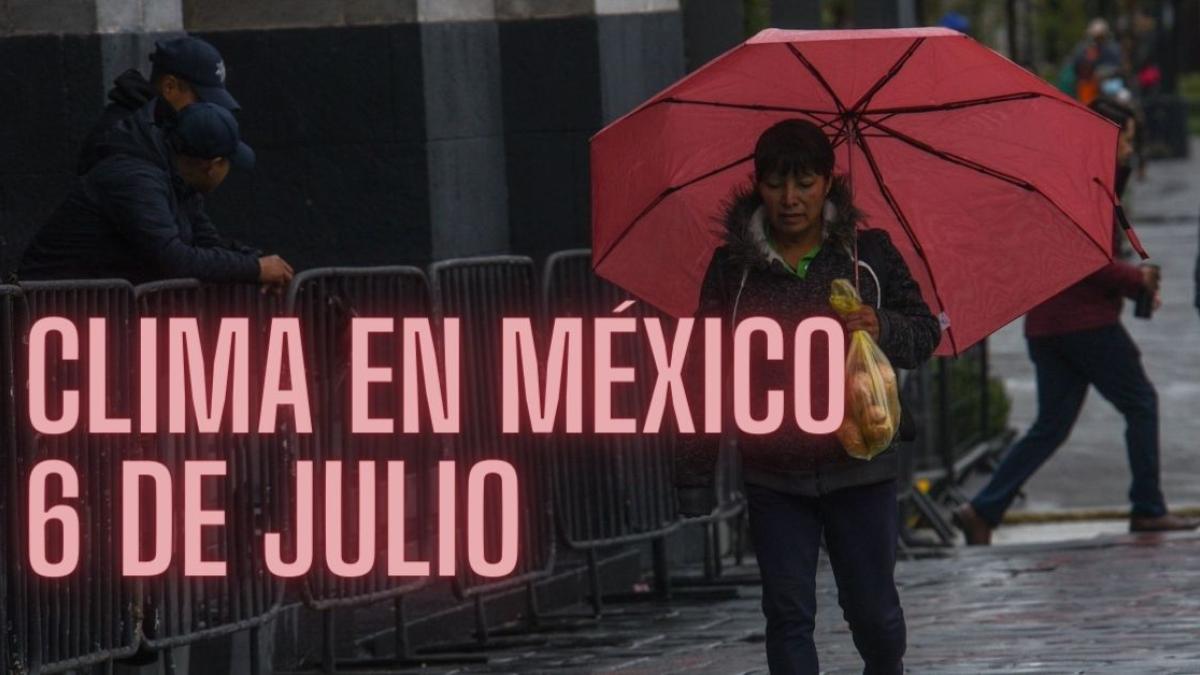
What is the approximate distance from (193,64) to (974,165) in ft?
8.18

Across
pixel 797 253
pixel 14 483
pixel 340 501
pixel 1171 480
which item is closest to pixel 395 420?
pixel 340 501

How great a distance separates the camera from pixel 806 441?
22.0ft

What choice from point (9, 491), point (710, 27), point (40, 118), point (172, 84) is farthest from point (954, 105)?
point (710, 27)

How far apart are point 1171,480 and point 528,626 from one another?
5.58 m

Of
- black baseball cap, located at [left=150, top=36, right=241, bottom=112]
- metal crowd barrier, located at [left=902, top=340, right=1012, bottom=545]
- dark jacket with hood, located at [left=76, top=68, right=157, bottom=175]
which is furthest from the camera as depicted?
metal crowd barrier, located at [left=902, top=340, right=1012, bottom=545]

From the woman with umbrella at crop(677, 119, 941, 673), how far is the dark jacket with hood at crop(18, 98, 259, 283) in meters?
1.87

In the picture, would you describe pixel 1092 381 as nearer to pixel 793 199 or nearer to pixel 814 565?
pixel 814 565

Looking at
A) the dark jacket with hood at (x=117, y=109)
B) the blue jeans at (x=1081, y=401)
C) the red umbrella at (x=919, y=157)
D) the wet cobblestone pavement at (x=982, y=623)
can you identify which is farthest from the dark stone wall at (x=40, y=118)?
the blue jeans at (x=1081, y=401)

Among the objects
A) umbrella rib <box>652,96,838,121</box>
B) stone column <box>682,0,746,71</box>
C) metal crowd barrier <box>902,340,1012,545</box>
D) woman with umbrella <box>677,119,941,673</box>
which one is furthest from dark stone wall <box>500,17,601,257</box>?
woman with umbrella <box>677,119,941,673</box>

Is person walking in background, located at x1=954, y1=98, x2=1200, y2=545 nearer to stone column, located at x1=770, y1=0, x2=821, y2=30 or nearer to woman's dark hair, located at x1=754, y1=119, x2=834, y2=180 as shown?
stone column, located at x1=770, y1=0, x2=821, y2=30

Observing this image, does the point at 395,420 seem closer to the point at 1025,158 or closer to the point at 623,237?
the point at 623,237

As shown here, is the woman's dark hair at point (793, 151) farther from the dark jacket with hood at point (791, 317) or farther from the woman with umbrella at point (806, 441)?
the dark jacket with hood at point (791, 317)

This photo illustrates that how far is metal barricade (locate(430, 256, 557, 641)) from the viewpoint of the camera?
Result: 9344mm

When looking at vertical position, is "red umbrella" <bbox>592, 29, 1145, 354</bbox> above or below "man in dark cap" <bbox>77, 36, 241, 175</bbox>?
below
